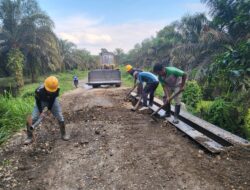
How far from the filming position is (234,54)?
7.10 metres

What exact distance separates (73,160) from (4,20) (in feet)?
75.0

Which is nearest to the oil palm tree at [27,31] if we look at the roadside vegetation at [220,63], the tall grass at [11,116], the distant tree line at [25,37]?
the distant tree line at [25,37]

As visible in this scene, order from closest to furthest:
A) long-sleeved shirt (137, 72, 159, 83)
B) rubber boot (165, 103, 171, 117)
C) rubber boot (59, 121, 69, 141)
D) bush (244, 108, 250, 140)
A: rubber boot (59, 121, 69, 141), bush (244, 108, 250, 140), rubber boot (165, 103, 171, 117), long-sleeved shirt (137, 72, 159, 83)

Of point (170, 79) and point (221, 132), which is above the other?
point (170, 79)

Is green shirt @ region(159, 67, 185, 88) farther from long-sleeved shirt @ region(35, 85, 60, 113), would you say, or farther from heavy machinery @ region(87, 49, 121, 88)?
heavy machinery @ region(87, 49, 121, 88)

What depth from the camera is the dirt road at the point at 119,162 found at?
3.90 metres

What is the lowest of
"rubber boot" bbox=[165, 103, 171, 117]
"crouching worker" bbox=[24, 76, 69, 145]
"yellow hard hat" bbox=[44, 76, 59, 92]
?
"rubber boot" bbox=[165, 103, 171, 117]

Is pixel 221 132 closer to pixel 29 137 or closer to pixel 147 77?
pixel 147 77

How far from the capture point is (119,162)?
4566 mm

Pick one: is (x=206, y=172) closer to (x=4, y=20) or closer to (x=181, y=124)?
(x=181, y=124)

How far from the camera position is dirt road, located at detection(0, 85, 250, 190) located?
3.90 metres

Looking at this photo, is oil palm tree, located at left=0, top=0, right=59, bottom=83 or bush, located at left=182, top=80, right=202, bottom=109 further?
oil palm tree, located at left=0, top=0, right=59, bottom=83

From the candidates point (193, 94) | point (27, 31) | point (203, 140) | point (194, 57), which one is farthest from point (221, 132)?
point (27, 31)

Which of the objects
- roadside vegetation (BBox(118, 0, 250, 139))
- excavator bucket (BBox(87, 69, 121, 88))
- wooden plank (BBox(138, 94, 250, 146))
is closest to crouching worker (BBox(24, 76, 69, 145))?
wooden plank (BBox(138, 94, 250, 146))
